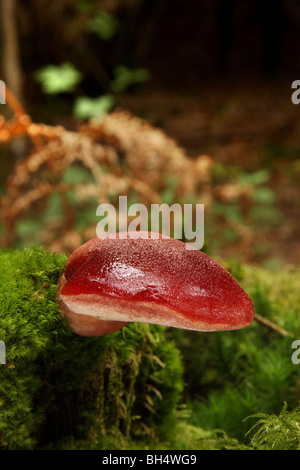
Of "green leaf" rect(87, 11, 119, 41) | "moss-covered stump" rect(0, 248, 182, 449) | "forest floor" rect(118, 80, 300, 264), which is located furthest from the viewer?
"green leaf" rect(87, 11, 119, 41)

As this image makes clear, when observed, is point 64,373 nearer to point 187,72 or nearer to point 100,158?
point 100,158

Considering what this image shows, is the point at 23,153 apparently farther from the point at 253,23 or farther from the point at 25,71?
the point at 253,23

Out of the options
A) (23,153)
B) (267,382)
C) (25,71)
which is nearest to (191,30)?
(25,71)

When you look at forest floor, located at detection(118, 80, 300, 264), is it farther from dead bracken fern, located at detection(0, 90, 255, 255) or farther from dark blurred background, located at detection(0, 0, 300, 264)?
dead bracken fern, located at detection(0, 90, 255, 255)

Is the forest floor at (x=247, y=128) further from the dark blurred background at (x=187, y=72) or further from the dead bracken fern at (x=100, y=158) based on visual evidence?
the dead bracken fern at (x=100, y=158)

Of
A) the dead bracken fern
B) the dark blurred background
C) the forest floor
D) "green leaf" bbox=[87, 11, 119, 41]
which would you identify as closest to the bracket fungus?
the dead bracken fern
